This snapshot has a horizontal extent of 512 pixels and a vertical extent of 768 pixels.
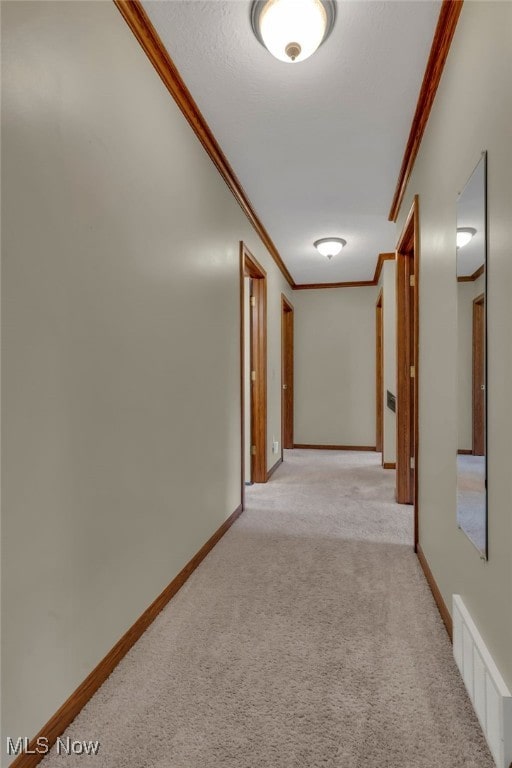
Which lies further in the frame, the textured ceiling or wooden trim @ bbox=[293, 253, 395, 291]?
wooden trim @ bbox=[293, 253, 395, 291]

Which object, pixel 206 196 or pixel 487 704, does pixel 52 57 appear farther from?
pixel 487 704

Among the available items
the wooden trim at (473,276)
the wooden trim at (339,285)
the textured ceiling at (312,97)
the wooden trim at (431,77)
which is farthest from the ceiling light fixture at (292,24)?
the wooden trim at (339,285)

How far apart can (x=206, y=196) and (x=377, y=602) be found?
2.42 meters

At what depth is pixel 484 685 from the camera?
1.22 metres

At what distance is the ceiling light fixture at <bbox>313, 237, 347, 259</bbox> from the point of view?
4.37 m

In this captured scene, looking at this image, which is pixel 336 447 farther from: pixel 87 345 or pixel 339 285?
pixel 87 345

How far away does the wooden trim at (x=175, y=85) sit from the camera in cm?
169

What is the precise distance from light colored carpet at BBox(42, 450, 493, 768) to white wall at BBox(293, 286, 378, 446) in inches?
154

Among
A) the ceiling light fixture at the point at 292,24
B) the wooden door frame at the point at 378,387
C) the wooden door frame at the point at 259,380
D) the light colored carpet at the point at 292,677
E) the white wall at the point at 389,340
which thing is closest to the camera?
the light colored carpet at the point at 292,677

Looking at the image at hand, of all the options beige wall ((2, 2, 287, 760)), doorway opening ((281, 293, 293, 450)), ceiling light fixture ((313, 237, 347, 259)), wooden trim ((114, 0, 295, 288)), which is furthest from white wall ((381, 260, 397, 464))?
beige wall ((2, 2, 287, 760))

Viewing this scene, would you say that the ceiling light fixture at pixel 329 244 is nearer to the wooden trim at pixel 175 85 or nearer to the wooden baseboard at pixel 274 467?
the wooden trim at pixel 175 85

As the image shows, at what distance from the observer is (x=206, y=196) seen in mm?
2674

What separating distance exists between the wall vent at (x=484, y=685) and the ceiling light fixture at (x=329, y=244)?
3.57 metres

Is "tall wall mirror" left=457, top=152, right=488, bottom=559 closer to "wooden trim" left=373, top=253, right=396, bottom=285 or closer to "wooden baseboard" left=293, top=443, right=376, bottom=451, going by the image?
"wooden trim" left=373, top=253, right=396, bottom=285
